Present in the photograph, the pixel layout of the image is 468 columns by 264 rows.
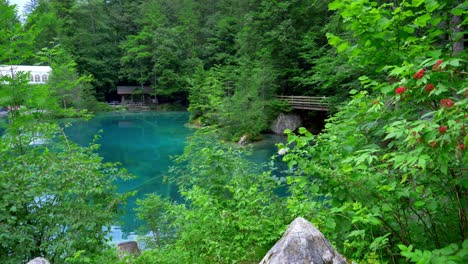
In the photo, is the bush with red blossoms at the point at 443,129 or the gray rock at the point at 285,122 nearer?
the bush with red blossoms at the point at 443,129

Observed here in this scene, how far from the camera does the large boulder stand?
1.62 m

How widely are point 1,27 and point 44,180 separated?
1.85 m

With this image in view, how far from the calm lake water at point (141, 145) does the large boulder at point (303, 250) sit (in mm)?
3249

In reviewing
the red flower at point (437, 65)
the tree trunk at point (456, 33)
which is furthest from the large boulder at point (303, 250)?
the tree trunk at point (456, 33)

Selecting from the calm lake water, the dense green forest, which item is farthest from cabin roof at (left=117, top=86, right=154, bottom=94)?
the dense green forest

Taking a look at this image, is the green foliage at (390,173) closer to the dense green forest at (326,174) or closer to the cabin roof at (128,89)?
the dense green forest at (326,174)

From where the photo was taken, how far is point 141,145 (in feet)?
51.4

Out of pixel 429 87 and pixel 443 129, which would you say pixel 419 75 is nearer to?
pixel 429 87

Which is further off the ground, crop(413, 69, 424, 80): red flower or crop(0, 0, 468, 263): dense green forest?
crop(413, 69, 424, 80): red flower

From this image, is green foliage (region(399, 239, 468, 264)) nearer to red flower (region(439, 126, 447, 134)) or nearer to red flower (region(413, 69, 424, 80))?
red flower (region(439, 126, 447, 134))

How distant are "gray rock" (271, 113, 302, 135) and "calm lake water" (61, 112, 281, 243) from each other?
737mm

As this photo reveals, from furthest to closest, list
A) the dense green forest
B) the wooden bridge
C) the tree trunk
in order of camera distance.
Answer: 1. the wooden bridge
2. the tree trunk
3. the dense green forest

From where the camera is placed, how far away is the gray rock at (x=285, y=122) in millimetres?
16531

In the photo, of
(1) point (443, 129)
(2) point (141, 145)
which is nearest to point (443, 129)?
(1) point (443, 129)
